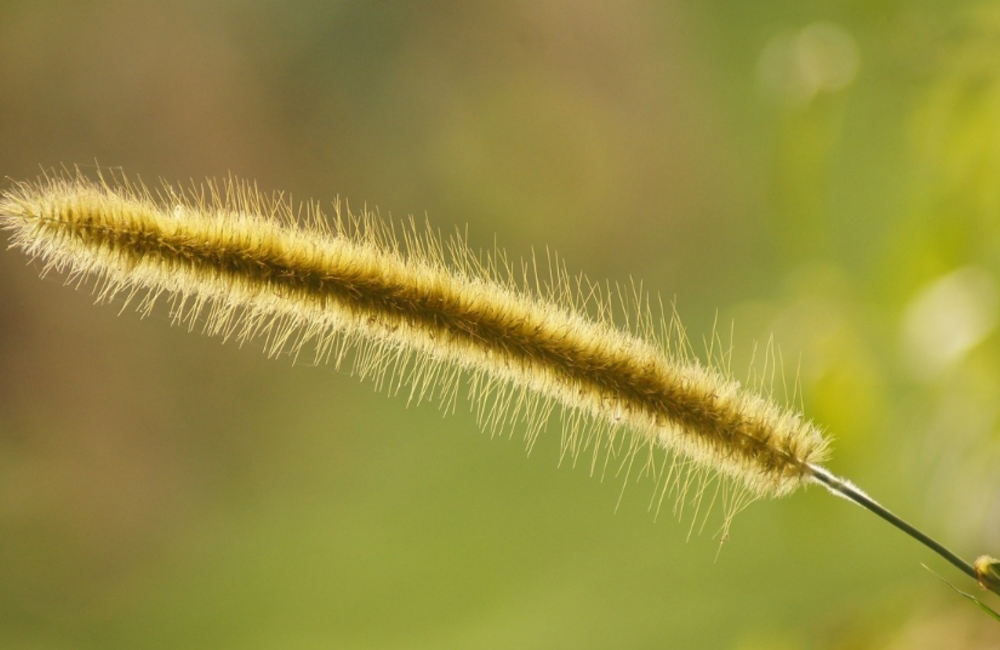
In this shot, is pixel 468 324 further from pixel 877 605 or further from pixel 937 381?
pixel 877 605

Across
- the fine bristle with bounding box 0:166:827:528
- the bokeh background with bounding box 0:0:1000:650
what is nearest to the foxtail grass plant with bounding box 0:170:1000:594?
the fine bristle with bounding box 0:166:827:528

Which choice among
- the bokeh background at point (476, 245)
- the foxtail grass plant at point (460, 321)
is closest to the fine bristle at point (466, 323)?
the foxtail grass plant at point (460, 321)

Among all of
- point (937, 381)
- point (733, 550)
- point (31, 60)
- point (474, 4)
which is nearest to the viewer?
point (937, 381)

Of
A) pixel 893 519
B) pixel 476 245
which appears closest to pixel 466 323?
pixel 893 519

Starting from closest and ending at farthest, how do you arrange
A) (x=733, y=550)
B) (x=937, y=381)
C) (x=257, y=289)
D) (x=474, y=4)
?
1. (x=257, y=289)
2. (x=937, y=381)
3. (x=474, y=4)
4. (x=733, y=550)

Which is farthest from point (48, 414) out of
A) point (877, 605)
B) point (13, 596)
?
point (877, 605)

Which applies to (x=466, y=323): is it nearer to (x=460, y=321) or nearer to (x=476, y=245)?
(x=460, y=321)
